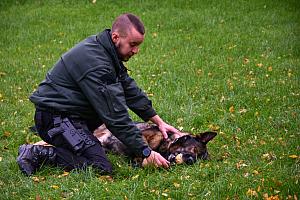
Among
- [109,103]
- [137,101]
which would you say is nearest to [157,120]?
[137,101]

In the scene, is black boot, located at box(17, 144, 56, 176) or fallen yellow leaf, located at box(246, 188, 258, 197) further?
black boot, located at box(17, 144, 56, 176)

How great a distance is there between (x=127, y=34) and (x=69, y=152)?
137 cm

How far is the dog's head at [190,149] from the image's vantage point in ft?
17.8

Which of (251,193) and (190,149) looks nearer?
(251,193)

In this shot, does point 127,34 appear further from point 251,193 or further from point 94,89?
point 251,193

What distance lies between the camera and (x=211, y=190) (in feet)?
15.1

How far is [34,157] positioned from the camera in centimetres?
534

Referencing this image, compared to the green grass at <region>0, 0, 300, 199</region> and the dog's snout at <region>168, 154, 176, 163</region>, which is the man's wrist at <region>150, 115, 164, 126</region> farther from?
the green grass at <region>0, 0, 300, 199</region>

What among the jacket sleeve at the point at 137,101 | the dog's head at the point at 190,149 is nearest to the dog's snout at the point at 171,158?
the dog's head at the point at 190,149

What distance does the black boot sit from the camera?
5.27 metres

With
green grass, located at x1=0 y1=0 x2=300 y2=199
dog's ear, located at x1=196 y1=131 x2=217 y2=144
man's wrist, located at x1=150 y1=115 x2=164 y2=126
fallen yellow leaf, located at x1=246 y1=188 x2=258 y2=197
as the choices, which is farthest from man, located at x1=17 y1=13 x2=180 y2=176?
fallen yellow leaf, located at x1=246 y1=188 x2=258 y2=197

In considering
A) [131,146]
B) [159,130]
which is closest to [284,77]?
[159,130]

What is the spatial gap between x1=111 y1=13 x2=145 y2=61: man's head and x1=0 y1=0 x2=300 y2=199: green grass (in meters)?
1.22

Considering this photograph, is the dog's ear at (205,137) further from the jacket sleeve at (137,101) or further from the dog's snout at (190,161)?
the jacket sleeve at (137,101)
